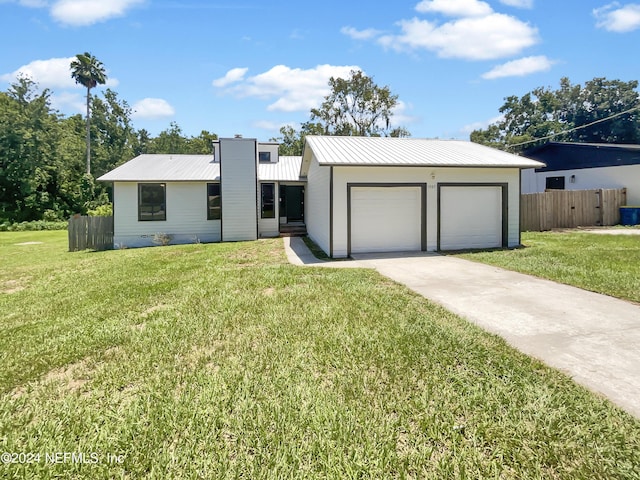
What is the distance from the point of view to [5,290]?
7.08 m

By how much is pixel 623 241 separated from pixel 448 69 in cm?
1363

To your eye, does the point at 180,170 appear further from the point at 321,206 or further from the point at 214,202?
the point at 321,206

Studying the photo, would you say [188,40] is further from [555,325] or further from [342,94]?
[342,94]

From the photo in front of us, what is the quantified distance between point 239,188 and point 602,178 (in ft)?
66.0

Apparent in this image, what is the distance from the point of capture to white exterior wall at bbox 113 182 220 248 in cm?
1441

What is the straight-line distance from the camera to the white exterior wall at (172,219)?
47.3 ft

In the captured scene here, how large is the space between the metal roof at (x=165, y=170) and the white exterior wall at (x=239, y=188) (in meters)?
1.03

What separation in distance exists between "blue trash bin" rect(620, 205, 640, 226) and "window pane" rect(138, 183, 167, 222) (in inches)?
871

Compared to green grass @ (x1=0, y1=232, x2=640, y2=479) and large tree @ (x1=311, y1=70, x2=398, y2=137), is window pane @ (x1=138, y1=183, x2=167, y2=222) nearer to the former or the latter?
green grass @ (x1=0, y1=232, x2=640, y2=479)

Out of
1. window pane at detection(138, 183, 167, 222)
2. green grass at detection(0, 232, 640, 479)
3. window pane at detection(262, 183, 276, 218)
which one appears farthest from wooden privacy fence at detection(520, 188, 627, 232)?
window pane at detection(138, 183, 167, 222)

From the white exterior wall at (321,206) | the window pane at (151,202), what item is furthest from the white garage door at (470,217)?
the window pane at (151,202)

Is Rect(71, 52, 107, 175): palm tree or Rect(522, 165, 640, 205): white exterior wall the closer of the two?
Rect(522, 165, 640, 205): white exterior wall

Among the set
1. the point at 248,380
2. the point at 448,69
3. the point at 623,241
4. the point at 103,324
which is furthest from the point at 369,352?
the point at 448,69

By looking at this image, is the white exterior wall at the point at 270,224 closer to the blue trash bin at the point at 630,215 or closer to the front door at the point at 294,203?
the front door at the point at 294,203
